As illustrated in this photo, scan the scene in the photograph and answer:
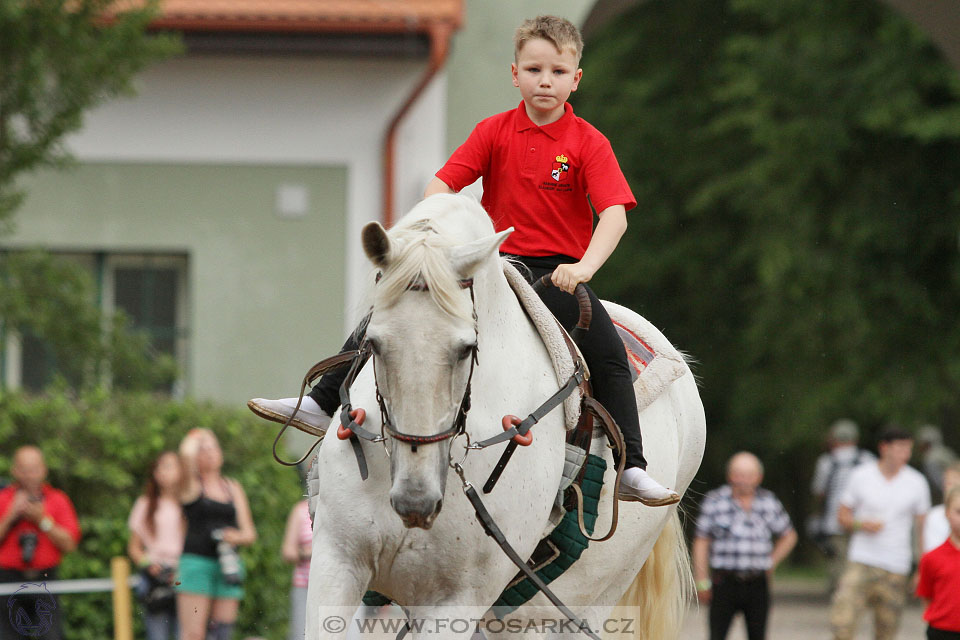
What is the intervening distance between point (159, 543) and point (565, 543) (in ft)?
17.5

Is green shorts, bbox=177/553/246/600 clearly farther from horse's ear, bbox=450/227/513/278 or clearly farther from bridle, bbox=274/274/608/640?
horse's ear, bbox=450/227/513/278

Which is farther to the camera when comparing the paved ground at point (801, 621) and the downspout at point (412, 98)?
the paved ground at point (801, 621)

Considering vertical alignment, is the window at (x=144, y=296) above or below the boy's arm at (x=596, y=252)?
above

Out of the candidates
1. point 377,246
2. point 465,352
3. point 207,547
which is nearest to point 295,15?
point 207,547

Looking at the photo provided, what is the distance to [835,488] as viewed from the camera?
14977mm

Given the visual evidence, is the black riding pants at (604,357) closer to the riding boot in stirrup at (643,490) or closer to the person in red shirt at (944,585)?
the riding boot in stirrup at (643,490)

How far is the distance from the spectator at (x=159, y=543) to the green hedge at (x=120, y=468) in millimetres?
1028

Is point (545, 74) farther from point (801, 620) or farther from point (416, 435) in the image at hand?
point (801, 620)

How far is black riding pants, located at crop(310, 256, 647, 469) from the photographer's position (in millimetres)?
5268

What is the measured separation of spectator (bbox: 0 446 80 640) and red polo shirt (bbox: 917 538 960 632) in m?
5.56

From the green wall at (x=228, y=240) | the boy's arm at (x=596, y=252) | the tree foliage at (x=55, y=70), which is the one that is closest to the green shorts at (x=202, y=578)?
the tree foliage at (x=55, y=70)

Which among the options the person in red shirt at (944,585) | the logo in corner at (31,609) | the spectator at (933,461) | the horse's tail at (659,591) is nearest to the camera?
the horse's tail at (659,591)

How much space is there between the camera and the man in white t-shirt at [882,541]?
35.5 feet

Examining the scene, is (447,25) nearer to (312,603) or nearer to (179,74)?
(179,74)
